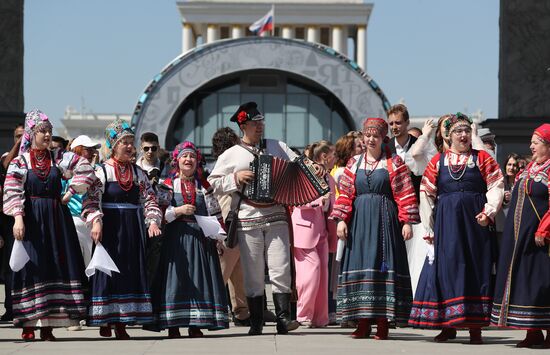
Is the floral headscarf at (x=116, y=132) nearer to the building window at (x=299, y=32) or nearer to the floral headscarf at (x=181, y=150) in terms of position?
the floral headscarf at (x=181, y=150)

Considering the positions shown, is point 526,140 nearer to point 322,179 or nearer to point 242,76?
point 322,179

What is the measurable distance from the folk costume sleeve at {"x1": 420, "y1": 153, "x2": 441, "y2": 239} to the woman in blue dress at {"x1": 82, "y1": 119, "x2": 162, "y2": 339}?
79.8 inches

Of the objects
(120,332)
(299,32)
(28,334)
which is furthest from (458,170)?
(299,32)

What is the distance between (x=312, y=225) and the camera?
12336 millimetres

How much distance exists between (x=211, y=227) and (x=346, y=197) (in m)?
1.10

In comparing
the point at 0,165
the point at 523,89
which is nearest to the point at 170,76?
the point at 523,89

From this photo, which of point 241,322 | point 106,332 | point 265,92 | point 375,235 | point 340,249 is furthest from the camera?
point 265,92

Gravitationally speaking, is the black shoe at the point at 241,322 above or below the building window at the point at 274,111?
below

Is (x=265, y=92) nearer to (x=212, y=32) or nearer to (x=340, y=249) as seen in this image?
(x=340, y=249)

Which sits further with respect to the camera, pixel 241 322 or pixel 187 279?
pixel 241 322

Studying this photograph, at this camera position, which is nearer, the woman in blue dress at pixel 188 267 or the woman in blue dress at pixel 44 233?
the woman in blue dress at pixel 44 233

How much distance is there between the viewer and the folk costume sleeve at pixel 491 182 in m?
9.82

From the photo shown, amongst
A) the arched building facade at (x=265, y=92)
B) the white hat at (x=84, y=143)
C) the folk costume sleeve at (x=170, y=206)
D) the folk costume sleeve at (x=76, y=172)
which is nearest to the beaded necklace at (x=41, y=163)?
the folk costume sleeve at (x=76, y=172)

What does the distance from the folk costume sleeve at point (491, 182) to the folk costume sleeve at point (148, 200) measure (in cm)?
248
